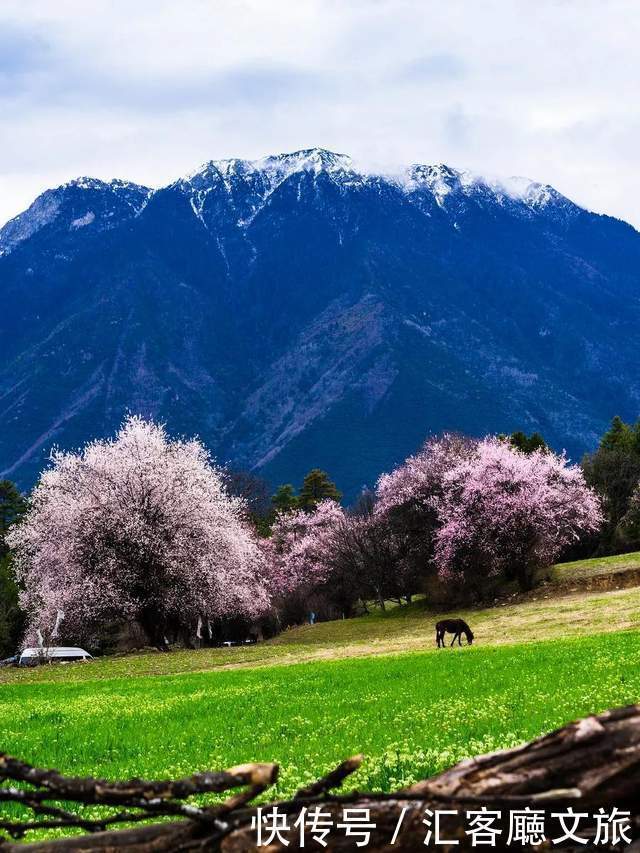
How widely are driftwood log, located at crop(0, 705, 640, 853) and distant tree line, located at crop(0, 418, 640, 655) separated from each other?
5933 centimetres

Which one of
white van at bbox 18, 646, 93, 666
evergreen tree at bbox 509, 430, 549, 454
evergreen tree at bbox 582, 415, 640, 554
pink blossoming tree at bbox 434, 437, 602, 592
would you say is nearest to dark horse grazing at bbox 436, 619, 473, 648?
pink blossoming tree at bbox 434, 437, 602, 592

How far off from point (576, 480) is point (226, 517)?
3605cm

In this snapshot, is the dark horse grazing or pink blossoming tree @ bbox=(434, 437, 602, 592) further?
pink blossoming tree @ bbox=(434, 437, 602, 592)

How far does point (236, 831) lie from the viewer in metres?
3.30

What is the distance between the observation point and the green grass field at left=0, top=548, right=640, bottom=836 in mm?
12930

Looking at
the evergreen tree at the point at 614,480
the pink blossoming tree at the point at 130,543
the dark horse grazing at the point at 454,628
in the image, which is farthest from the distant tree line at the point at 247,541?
the dark horse grazing at the point at 454,628

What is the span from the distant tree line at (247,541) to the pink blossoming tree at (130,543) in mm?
116

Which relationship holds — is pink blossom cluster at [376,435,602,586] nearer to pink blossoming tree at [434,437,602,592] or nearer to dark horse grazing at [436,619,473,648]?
pink blossoming tree at [434,437,602,592]

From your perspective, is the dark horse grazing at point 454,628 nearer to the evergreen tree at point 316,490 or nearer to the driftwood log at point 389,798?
the driftwood log at point 389,798

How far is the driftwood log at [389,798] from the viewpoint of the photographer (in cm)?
319

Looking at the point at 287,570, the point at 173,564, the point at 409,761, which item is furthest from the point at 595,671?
the point at 287,570

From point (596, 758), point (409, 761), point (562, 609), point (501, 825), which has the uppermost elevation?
point (596, 758)

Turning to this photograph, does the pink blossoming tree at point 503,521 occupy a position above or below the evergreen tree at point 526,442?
below

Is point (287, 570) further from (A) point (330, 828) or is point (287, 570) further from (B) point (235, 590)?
(A) point (330, 828)
